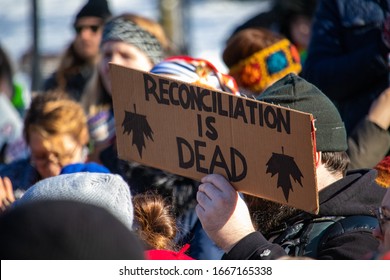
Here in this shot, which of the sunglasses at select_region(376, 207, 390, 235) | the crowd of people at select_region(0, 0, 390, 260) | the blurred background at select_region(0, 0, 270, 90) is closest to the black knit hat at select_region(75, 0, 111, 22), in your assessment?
the crowd of people at select_region(0, 0, 390, 260)

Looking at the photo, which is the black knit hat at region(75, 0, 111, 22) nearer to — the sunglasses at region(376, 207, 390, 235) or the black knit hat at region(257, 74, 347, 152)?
the black knit hat at region(257, 74, 347, 152)

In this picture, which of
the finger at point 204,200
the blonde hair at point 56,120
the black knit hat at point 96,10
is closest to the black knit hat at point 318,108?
the finger at point 204,200

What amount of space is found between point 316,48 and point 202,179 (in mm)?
1795

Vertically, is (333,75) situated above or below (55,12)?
above

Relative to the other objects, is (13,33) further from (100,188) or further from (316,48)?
(100,188)

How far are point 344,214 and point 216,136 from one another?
47 centimetres

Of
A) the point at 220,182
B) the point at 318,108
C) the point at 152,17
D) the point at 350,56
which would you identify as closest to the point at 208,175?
the point at 220,182

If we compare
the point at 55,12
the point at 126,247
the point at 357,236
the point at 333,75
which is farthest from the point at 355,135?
the point at 55,12

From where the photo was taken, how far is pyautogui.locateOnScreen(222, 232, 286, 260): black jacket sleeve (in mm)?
2777

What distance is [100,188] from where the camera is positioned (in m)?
2.88

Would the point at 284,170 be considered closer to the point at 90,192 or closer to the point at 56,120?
the point at 90,192

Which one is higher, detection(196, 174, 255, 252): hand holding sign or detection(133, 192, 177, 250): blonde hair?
detection(196, 174, 255, 252): hand holding sign

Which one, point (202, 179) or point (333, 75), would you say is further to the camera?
point (333, 75)

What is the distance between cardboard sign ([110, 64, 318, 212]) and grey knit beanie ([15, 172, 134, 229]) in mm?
251
